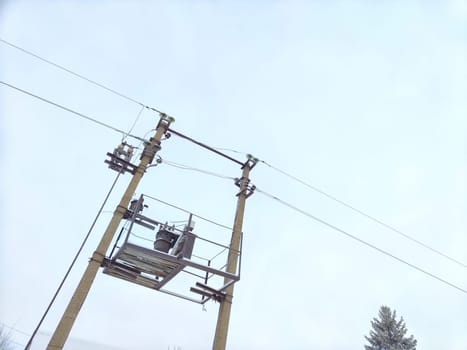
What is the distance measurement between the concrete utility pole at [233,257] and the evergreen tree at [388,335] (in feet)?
66.9

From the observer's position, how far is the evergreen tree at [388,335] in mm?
20656

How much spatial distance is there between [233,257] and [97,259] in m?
2.99

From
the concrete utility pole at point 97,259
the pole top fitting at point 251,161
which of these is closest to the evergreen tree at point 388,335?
the pole top fitting at point 251,161

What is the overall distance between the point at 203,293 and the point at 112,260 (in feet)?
7.02

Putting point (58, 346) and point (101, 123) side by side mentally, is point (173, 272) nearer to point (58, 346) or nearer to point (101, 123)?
point (58, 346)

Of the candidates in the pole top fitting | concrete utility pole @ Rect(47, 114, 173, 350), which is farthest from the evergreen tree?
concrete utility pole @ Rect(47, 114, 173, 350)

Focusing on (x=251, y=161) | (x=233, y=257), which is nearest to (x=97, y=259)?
(x=233, y=257)

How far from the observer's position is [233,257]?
6883mm

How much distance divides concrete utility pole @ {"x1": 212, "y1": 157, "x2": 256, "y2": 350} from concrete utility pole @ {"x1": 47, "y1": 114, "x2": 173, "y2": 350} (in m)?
2.67

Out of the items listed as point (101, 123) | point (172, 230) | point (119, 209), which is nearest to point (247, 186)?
point (172, 230)

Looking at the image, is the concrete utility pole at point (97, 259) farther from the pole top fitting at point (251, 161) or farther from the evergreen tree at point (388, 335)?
the evergreen tree at point (388, 335)

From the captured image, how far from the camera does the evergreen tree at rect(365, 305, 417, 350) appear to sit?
20656 mm

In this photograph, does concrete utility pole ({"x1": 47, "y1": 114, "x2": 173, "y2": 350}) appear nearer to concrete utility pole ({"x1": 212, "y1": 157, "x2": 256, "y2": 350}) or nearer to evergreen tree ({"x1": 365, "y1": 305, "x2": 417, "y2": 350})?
concrete utility pole ({"x1": 212, "y1": 157, "x2": 256, "y2": 350})

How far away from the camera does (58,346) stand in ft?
15.6
